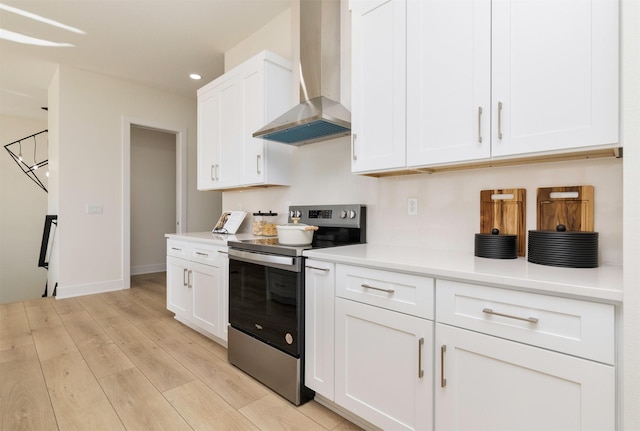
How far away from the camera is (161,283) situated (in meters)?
4.85

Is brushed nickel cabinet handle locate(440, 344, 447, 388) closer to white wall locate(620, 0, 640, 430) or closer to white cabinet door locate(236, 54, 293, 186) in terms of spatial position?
white wall locate(620, 0, 640, 430)

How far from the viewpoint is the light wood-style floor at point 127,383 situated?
1679 millimetres

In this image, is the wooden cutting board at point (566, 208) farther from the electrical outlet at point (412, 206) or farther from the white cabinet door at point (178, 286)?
the white cabinet door at point (178, 286)

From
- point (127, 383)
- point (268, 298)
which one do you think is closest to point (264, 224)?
point (268, 298)

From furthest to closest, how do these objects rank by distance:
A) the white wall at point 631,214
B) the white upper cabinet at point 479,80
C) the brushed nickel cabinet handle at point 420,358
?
the brushed nickel cabinet handle at point 420,358 < the white upper cabinet at point 479,80 < the white wall at point 631,214

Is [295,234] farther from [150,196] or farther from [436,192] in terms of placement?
[150,196]

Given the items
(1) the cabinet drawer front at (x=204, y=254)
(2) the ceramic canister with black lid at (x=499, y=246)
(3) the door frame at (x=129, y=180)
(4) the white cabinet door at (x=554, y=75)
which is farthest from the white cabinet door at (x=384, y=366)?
(3) the door frame at (x=129, y=180)

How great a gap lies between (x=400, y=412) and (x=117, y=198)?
454 cm

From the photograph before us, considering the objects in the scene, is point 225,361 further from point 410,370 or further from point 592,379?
point 592,379

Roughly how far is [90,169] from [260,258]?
358cm

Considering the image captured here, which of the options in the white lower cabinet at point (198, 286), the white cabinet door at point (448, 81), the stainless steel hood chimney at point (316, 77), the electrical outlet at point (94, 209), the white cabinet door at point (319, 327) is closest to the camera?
the white cabinet door at point (448, 81)

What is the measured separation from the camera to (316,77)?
8.00ft

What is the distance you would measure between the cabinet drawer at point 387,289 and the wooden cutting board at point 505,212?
2.00 feet

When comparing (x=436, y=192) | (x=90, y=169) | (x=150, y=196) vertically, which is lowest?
(x=436, y=192)
